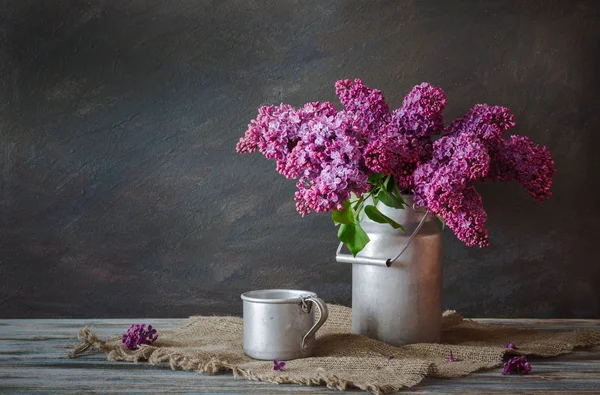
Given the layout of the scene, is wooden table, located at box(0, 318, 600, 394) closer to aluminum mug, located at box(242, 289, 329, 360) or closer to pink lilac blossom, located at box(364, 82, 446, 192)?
aluminum mug, located at box(242, 289, 329, 360)

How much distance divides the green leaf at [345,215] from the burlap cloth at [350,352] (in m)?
0.21

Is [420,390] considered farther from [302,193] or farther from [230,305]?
[230,305]

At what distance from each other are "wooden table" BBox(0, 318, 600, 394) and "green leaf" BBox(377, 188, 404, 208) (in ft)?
0.96

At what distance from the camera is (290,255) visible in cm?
150

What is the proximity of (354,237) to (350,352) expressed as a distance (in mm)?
192

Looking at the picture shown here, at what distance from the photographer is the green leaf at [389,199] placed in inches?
45.1

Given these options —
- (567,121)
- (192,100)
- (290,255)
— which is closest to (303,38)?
(192,100)

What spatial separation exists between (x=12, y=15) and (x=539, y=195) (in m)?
1.14

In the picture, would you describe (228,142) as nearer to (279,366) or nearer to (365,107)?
(365,107)

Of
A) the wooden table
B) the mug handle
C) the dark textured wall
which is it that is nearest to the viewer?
the wooden table

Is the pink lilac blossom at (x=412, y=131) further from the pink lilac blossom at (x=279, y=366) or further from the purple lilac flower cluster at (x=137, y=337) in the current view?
the purple lilac flower cluster at (x=137, y=337)

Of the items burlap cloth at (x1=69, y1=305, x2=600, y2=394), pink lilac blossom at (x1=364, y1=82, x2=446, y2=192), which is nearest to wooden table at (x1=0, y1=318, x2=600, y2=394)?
burlap cloth at (x1=69, y1=305, x2=600, y2=394)

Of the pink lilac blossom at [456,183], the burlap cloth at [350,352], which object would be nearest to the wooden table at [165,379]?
the burlap cloth at [350,352]

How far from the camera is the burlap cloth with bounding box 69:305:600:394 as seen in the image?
1007mm
